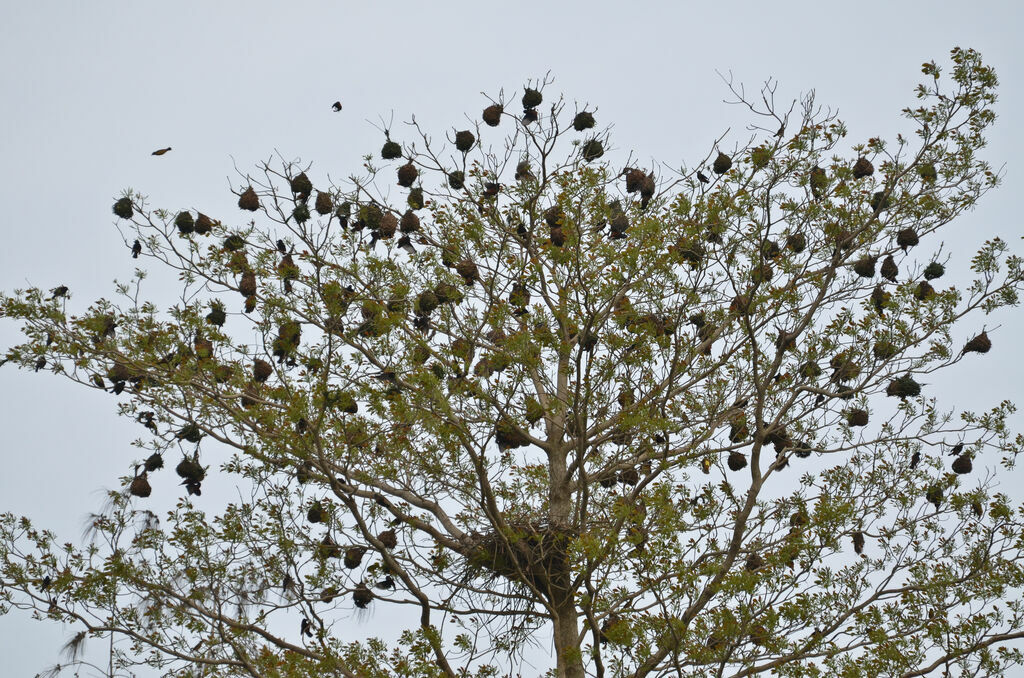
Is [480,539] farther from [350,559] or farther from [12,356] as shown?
[12,356]

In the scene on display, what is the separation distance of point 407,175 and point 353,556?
2880 mm

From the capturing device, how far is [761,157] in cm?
764

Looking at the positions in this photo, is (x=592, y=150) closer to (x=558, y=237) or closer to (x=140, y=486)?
(x=558, y=237)

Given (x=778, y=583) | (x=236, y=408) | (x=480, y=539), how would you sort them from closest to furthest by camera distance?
(x=778, y=583), (x=236, y=408), (x=480, y=539)

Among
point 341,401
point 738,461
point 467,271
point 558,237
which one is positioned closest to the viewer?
point 341,401

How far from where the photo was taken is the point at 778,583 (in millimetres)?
7301

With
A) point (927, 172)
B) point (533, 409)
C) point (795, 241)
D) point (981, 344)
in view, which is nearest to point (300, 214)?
point (533, 409)

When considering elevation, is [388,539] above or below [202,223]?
below

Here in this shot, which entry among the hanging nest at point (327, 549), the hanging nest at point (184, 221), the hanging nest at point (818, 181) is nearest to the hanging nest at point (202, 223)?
the hanging nest at point (184, 221)

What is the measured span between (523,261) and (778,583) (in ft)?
9.34

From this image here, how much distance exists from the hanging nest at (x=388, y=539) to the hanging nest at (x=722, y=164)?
3.60m

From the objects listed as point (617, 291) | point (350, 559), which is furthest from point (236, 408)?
point (617, 291)

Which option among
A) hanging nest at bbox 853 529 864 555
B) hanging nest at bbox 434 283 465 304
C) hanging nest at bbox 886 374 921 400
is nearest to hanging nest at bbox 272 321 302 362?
hanging nest at bbox 434 283 465 304

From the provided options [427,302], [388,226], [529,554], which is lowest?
[529,554]
